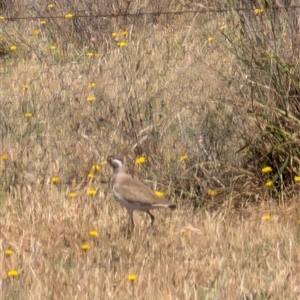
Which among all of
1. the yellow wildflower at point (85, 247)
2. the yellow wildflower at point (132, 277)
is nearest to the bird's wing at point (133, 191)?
the yellow wildflower at point (85, 247)

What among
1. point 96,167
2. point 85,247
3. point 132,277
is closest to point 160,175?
point 96,167

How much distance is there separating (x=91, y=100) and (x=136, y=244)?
91.4 inches

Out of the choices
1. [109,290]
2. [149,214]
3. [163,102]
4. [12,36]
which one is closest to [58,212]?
[149,214]

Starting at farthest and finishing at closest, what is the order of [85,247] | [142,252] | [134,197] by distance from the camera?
1. [134,197]
2. [142,252]
3. [85,247]

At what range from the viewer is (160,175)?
612 cm

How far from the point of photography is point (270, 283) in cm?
456

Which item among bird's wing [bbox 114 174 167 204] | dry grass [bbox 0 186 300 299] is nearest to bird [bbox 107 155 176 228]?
bird's wing [bbox 114 174 167 204]

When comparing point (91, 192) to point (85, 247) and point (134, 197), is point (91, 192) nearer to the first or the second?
point (134, 197)

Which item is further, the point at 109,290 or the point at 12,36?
the point at 12,36

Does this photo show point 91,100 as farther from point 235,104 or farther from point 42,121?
point 235,104

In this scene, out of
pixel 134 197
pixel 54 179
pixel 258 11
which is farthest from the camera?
pixel 258 11

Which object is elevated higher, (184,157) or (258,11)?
(258,11)

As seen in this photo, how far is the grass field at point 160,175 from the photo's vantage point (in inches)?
185

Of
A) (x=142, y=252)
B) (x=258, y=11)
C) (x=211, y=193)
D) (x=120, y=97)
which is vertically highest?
(x=258, y=11)
